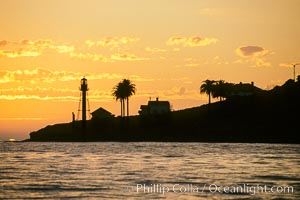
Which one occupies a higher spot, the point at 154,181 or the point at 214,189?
the point at 154,181

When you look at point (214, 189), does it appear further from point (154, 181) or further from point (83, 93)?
point (83, 93)

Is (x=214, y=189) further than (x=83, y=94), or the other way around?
(x=83, y=94)

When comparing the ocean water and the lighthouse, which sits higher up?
the lighthouse

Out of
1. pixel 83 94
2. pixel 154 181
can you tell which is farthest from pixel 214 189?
pixel 83 94

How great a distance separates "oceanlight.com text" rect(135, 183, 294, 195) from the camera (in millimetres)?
45812

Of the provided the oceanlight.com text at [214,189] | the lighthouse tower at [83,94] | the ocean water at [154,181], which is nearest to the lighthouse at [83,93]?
the lighthouse tower at [83,94]

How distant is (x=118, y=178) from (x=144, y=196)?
41.6ft

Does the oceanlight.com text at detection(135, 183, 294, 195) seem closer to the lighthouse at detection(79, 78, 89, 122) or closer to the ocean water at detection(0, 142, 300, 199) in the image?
the ocean water at detection(0, 142, 300, 199)

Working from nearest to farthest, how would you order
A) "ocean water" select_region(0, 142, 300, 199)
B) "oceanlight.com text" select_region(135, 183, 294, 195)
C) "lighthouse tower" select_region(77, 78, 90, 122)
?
"ocean water" select_region(0, 142, 300, 199) < "oceanlight.com text" select_region(135, 183, 294, 195) < "lighthouse tower" select_region(77, 78, 90, 122)

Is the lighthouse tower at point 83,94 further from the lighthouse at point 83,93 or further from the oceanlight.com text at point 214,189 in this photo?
the oceanlight.com text at point 214,189

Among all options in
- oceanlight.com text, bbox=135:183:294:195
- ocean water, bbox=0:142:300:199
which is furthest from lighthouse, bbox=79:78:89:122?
oceanlight.com text, bbox=135:183:294:195

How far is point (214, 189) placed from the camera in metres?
47.0

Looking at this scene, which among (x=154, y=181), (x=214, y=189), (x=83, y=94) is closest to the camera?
(x=214, y=189)

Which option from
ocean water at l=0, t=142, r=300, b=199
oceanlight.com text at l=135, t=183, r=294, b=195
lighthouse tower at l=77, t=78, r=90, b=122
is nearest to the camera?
ocean water at l=0, t=142, r=300, b=199
